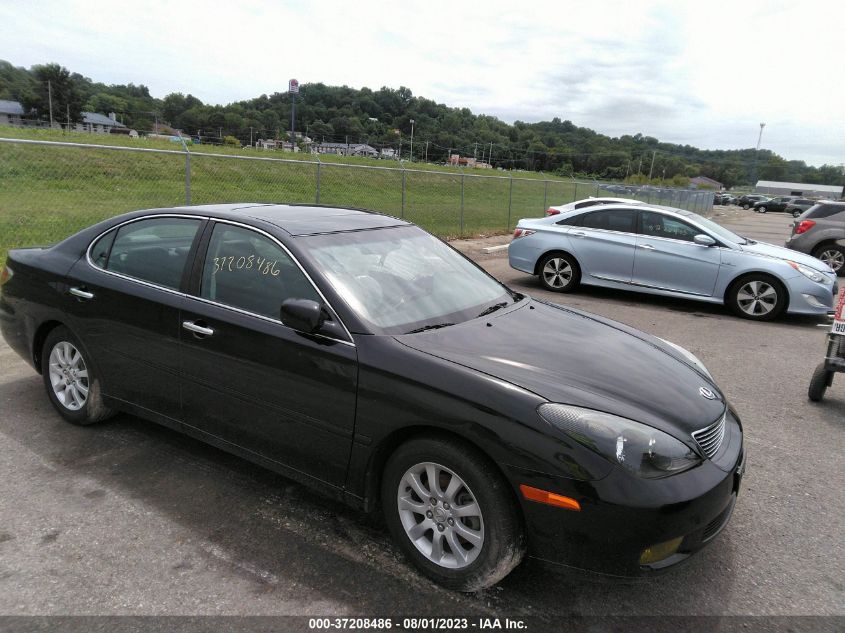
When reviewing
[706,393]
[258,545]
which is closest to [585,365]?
[706,393]

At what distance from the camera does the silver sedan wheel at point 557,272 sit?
32.0 feet

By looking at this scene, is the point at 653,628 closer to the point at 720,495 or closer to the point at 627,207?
the point at 720,495

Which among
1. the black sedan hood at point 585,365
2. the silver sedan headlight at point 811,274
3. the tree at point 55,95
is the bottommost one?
the silver sedan headlight at point 811,274

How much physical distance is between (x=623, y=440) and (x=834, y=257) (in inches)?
579

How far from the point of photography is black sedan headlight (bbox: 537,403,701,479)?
2.27 meters

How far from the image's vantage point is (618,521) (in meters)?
2.20

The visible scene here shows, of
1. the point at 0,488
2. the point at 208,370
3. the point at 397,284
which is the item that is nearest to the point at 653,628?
the point at 397,284

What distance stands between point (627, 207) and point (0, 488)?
8.58 meters

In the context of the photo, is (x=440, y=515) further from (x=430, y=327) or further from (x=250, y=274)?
(x=250, y=274)

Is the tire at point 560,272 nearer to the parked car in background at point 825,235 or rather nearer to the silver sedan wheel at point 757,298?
the silver sedan wheel at point 757,298

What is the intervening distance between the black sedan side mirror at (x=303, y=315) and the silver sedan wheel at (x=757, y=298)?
7.46 metres

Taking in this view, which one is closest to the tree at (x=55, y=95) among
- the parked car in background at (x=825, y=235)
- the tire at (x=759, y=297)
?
the parked car in background at (x=825, y=235)

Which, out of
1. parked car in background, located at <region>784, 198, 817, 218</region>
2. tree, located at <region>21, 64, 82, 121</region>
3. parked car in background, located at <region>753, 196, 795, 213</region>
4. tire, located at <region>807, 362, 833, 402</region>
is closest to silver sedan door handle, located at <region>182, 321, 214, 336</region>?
tire, located at <region>807, 362, 833, 402</region>

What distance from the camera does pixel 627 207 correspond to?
30.6 feet
